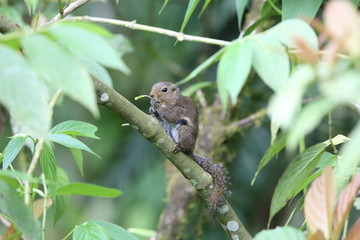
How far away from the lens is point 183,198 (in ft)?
9.79

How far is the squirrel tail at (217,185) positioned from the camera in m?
1.53

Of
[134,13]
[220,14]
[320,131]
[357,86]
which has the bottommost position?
[357,86]

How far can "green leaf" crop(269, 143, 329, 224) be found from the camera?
140 centimetres

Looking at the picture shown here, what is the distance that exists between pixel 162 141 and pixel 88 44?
721mm

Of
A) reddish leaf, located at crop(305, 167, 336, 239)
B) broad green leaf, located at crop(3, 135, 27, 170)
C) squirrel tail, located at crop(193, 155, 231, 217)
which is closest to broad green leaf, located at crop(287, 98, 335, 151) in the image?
reddish leaf, located at crop(305, 167, 336, 239)

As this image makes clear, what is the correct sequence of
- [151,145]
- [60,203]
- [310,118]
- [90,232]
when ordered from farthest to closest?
[151,145] < [60,203] < [90,232] < [310,118]

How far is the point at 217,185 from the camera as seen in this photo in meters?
1.77

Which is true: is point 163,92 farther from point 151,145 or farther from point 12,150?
point 12,150

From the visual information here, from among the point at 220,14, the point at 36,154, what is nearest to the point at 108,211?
the point at 220,14

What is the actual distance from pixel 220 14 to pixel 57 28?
2935 millimetres

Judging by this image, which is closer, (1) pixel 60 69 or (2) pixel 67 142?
(1) pixel 60 69

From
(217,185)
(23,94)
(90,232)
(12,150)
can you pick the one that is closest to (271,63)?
(23,94)

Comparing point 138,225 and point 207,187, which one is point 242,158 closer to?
point 138,225

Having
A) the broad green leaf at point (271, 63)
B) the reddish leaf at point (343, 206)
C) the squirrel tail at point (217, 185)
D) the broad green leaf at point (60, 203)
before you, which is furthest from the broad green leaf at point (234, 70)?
the broad green leaf at point (60, 203)
